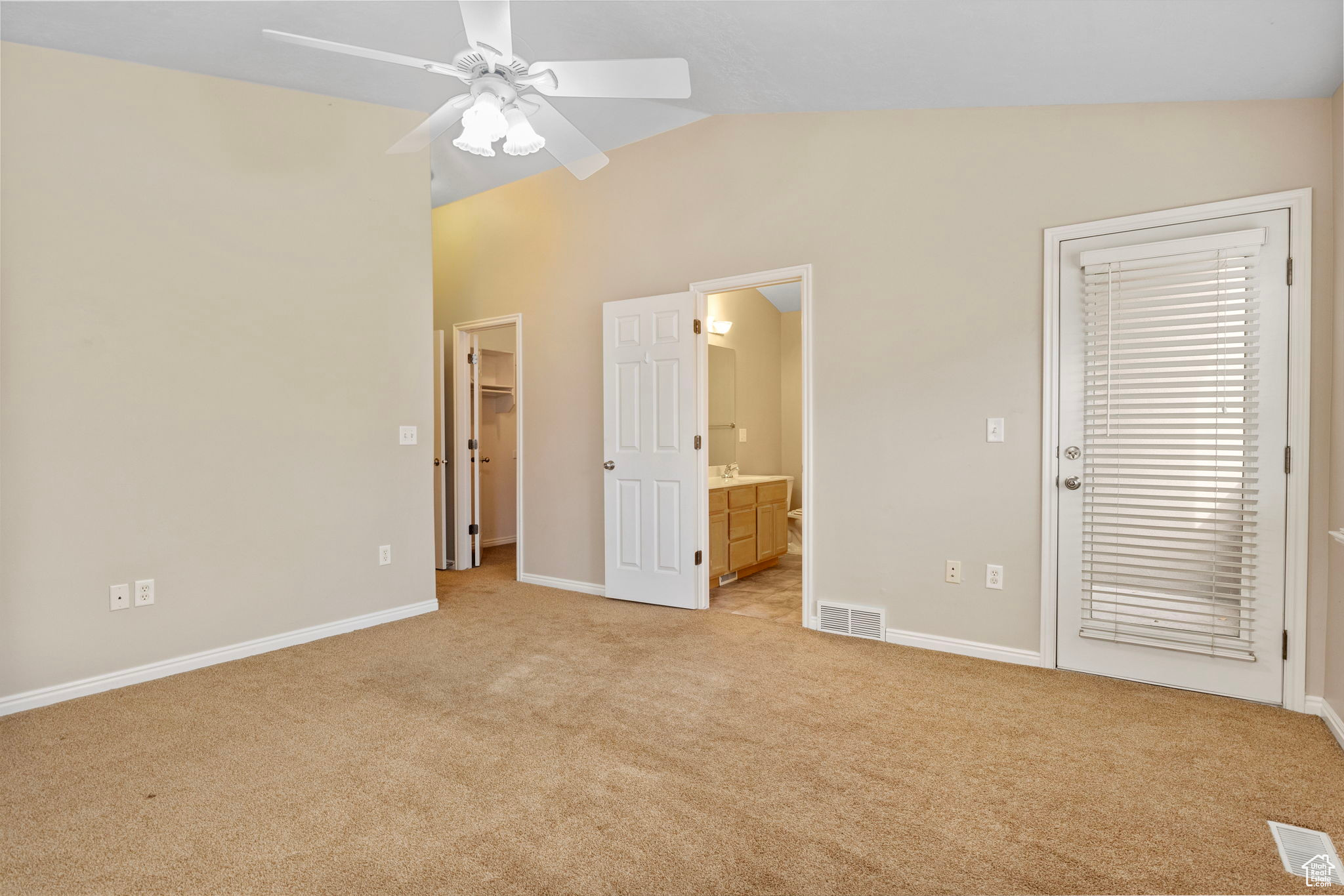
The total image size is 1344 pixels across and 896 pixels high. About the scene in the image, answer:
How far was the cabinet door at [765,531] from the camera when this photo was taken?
5.36 meters

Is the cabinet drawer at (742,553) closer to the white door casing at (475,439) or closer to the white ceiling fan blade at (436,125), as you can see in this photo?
the white door casing at (475,439)

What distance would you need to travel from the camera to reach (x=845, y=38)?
2.73 metres

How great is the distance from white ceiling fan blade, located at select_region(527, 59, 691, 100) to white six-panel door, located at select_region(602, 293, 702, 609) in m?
1.81

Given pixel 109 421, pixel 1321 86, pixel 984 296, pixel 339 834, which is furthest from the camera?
pixel 984 296

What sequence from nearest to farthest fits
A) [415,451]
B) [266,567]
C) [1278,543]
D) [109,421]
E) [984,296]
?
[1278,543] < [109,421] < [984,296] < [266,567] < [415,451]

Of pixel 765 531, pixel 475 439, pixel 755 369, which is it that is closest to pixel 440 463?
pixel 475 439

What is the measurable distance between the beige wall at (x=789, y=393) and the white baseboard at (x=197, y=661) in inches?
157

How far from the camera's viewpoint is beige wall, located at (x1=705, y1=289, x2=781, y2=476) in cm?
616

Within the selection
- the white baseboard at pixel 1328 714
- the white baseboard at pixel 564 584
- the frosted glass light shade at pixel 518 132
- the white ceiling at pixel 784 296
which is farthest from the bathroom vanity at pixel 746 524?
the white baseboard at pixel 1328 714

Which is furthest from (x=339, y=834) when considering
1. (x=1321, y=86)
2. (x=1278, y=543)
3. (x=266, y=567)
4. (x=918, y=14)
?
(x=1321, y=86)

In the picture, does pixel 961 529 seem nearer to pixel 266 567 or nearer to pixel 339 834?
pixel 339 834

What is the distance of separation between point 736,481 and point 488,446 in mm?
2722

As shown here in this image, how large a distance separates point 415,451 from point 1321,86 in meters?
4.44

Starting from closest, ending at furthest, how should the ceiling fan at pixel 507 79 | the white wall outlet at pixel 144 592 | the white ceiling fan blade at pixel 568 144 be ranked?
the ceiling fan at pixel 507 79 < the white ceiling fan blade at pixel 568 144 < the white wall outlet at pixel 144 592
